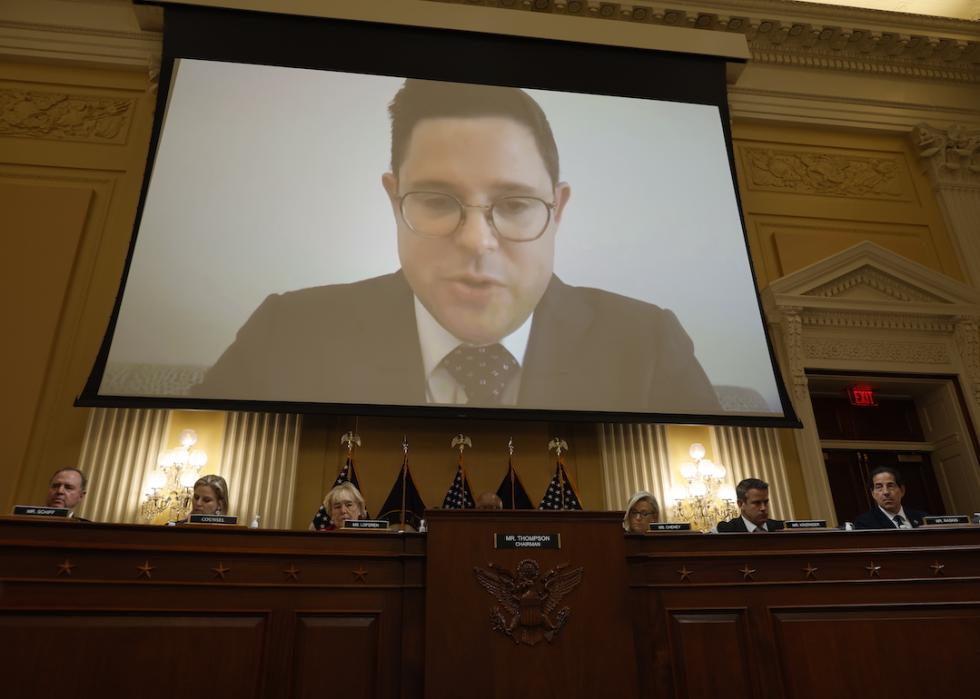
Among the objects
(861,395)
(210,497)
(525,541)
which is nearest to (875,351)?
(861,395)

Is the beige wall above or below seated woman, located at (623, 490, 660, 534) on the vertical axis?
above

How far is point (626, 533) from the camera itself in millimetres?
3086

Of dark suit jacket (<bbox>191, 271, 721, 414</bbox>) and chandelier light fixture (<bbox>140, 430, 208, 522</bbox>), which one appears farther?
dark suit jacket (<bbox>191, 271, 721, 414</bbox>)

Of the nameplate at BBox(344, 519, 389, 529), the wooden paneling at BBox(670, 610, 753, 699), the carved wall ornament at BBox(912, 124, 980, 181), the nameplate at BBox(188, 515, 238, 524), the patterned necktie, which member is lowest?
the wooden paneling at BBox(670, 610, 753, 699)

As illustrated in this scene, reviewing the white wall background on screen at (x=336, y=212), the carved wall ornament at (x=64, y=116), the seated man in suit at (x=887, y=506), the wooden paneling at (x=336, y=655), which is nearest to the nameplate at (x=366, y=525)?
the wooden paneling at (x=336, y=655)

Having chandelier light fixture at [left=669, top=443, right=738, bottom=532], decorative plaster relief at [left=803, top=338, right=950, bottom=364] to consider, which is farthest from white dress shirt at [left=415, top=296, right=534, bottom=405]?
decorative plaster relief at [left=803, top=338, right=950, bottom=364]

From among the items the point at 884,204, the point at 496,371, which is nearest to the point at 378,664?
the point at 496,371

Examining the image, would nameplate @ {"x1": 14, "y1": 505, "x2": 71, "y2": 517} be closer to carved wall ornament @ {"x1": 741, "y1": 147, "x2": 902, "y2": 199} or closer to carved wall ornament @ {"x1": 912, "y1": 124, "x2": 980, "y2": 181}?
carved wall ornament @ {"x1": 741, "y1": 147, "x2": 902, "y2": 199}

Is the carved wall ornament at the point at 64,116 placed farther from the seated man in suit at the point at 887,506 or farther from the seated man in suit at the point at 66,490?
the seated man in suit at the point at 887,506

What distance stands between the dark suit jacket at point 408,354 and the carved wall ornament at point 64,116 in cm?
239

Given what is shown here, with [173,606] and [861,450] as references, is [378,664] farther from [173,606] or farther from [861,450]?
[861,450]

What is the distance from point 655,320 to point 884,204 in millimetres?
3025

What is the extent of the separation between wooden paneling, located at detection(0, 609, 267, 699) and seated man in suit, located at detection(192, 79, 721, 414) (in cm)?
237

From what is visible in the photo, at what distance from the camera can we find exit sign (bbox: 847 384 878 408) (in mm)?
6398
